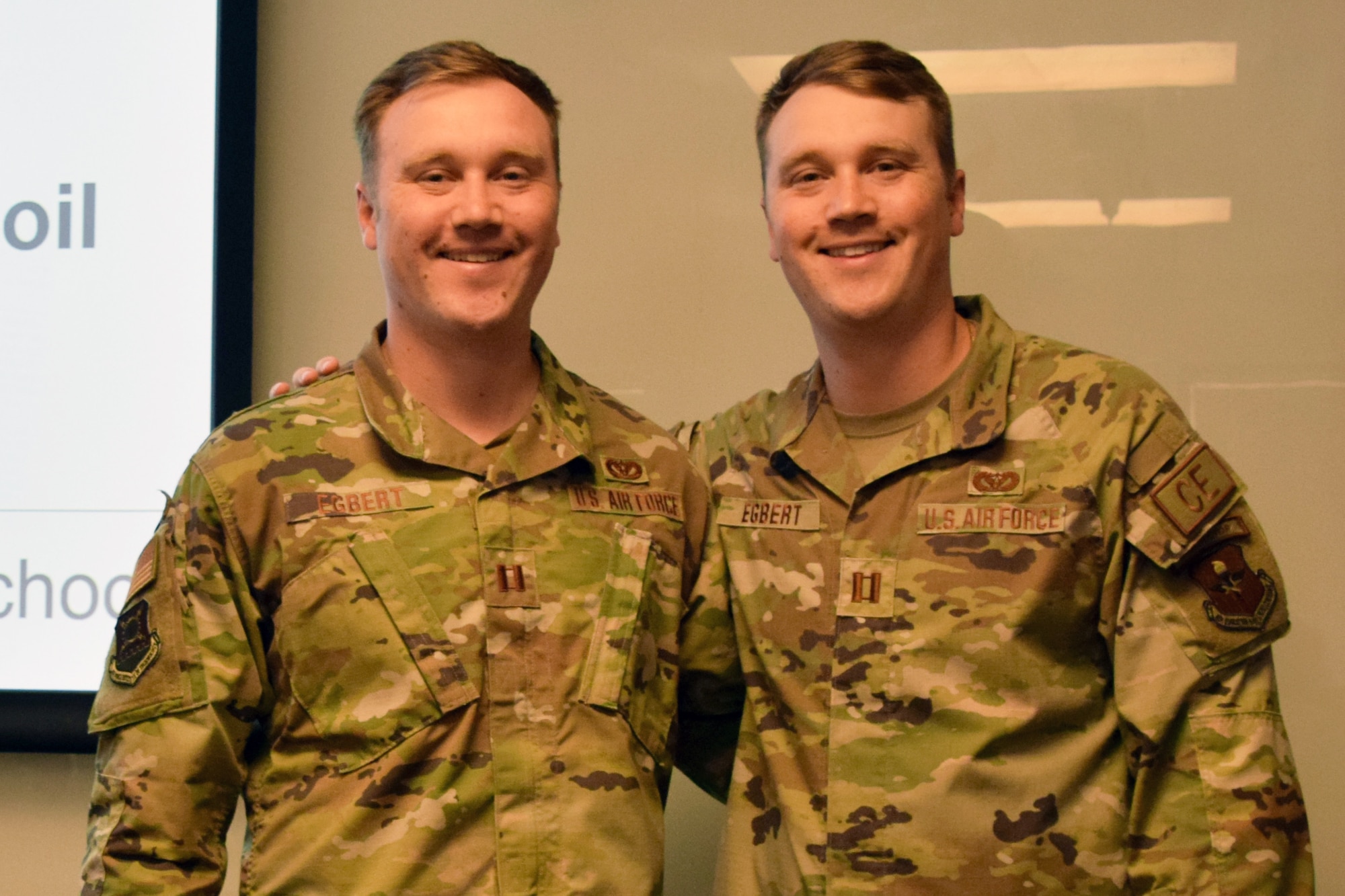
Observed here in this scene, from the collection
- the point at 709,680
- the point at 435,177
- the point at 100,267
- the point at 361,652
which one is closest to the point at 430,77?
the point at 435,177

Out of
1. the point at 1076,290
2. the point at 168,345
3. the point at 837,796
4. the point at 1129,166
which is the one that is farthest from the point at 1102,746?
the point at 168,345

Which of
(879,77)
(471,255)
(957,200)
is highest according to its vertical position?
(879,77)

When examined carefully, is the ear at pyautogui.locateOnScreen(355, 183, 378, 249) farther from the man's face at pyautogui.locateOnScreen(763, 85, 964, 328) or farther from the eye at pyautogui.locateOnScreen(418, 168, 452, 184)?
the man's face at pyautogui.locateOnScreen(763, 85, 964, 328)

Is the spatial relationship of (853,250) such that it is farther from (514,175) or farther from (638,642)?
(638,642)

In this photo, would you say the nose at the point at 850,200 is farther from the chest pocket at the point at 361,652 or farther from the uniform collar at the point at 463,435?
the chest pocket at the point at 361,652

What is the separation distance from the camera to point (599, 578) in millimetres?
1420

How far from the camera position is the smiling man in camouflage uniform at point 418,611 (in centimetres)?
129

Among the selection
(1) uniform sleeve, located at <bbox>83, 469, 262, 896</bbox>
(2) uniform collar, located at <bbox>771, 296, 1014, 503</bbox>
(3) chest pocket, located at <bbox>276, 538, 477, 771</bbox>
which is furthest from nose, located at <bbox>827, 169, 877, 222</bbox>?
(1) uniform sleeve, located at <bbox>83, 469, 262, 896</bbox>

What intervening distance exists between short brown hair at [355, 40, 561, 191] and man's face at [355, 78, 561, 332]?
0.01 metres

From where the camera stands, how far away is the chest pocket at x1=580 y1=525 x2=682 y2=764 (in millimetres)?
1387

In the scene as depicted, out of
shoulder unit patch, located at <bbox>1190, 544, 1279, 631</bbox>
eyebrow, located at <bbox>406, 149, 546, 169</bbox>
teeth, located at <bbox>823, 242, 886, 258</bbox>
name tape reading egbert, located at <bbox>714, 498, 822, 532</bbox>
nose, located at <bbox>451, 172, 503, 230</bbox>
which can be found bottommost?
shoulder unit patch, located at <bbox>1190, 544, 1279, 631</bbox>

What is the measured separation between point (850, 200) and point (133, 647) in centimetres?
92

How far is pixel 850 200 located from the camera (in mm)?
1450

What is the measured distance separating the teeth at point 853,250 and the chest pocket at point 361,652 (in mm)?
617
